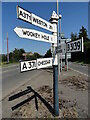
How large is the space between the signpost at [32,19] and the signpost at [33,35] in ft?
0.61

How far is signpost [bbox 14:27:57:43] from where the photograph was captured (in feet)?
7.55

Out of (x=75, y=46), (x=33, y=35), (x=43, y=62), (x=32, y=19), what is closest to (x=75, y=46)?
(x=75, y=46)

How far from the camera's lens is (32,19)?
2619 millimetres

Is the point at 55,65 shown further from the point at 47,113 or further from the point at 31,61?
the point at 47,113

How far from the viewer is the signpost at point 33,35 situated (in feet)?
7.55

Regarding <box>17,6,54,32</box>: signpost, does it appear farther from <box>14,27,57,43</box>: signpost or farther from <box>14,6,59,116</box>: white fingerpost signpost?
<box>14,27,57,43</box>: signpost

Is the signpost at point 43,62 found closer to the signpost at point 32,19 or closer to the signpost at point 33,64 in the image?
the signpost at point 33,64

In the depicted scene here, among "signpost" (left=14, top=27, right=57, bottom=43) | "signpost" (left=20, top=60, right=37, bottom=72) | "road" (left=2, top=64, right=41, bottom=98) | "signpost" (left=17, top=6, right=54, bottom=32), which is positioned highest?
"signpost" (left=17, top=6, right=54, bottom=32)

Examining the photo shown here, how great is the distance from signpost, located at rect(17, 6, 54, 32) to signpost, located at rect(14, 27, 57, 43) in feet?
0.61

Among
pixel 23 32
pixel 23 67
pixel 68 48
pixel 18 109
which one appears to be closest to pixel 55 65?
pixel 68 48

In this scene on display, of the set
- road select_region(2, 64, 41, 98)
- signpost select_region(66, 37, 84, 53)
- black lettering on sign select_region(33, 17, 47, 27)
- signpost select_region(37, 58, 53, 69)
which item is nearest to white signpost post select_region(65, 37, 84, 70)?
signpost select_region(66, 37, 84, 53)

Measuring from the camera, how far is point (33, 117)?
3.31 metres

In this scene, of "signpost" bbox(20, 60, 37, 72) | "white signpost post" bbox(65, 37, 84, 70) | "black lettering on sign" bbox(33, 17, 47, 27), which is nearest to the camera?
"signpost" bbox(20, 60, 37, 72)

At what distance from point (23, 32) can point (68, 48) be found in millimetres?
1560
